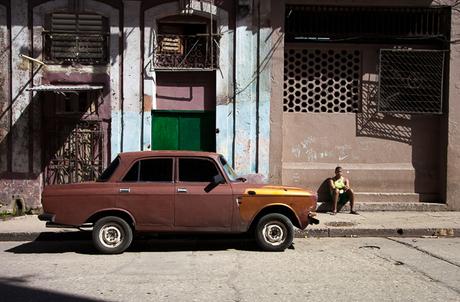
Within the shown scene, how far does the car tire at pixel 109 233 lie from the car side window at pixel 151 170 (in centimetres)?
73

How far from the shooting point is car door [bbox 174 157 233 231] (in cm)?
902

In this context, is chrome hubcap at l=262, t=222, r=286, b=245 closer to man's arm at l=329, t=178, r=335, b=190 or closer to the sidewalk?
the sidewalk

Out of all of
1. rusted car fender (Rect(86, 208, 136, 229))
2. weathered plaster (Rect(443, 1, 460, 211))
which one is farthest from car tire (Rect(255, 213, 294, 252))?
weathered plaster (Rect(443, 1, 460, 211))

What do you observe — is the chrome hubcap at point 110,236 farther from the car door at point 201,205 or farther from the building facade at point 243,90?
the building facade at point 243,90

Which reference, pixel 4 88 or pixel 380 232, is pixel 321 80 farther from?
pixel 4 88

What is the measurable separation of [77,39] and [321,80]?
610cm

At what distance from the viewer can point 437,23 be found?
47.1 feet

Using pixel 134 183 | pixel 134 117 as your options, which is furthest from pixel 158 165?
pixel 134 117

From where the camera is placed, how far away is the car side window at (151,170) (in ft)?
30.1

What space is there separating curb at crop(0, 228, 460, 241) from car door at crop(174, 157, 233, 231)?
92.8 inches

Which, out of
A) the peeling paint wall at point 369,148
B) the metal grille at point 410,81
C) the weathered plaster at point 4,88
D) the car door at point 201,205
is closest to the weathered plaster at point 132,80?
the weathered plaster at point 4,88

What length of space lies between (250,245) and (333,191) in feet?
13.8

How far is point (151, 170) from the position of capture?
922cm

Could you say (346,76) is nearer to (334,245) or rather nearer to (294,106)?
(294,106)
